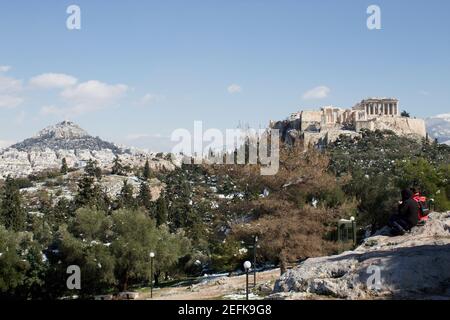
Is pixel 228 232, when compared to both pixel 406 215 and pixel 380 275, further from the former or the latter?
pixel 380 275

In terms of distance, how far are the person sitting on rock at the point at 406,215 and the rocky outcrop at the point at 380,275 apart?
1.28 m

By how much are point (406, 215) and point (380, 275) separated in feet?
13.0

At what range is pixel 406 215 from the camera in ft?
41.4

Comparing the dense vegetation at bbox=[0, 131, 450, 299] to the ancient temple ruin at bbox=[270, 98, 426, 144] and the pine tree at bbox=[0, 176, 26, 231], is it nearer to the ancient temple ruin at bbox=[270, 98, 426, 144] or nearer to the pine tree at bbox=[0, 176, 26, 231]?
the pine tree at bbox=[0, 176, 26, 231]

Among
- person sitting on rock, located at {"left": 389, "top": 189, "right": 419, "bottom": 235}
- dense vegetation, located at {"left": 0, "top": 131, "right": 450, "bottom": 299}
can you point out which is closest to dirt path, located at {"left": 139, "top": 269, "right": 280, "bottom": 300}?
dense vegetation, located at {"left": 0, "top": 131, "right": 450, "bottom": 299}

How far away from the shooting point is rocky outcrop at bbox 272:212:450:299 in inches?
346

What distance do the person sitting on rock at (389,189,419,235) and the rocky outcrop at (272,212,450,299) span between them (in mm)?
1278

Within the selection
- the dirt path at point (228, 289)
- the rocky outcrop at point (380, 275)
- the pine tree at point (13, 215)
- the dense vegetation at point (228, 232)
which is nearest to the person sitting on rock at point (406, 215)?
the rocky outcrop at point (380, 275)

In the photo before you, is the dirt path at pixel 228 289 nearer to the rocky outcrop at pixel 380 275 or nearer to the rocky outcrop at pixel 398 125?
the rocky outcrop at pixel 380 275

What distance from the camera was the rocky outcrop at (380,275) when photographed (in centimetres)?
879

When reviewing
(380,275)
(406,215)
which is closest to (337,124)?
(406,215)
